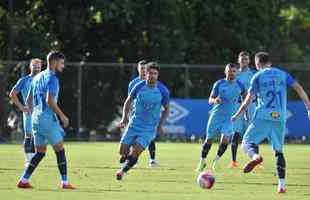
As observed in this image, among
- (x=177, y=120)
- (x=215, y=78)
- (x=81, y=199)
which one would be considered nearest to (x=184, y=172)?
(x=81, y=199)

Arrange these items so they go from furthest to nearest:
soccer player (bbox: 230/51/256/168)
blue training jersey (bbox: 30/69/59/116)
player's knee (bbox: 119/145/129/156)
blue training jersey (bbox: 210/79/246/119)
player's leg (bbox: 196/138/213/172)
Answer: soccer player (bbox: 230/51/256/168) → blue training jersey (bbox: 210/79/246/119) → player's leg (bbox: 196/138/213/172) → player's knee (bbox: 119/145/129/156) → blue training jersey (bbox: 30/69/59/116)

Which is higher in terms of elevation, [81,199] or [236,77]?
[236,77]

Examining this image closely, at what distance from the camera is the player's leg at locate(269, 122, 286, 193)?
14.8 meters

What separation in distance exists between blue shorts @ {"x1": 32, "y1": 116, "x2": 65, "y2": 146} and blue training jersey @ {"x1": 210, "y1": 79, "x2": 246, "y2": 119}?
570 cm

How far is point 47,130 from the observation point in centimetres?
1495

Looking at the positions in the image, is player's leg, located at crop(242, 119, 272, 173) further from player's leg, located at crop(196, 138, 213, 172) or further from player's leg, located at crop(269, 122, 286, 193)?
player's leg, located at crop(196, 138, 213, 172)

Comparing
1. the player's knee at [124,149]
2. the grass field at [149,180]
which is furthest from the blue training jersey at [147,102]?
the grass field at [149,180]

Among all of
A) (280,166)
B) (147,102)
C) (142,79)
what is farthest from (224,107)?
(280,166)

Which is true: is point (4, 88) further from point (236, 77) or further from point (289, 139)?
point (236, 77)

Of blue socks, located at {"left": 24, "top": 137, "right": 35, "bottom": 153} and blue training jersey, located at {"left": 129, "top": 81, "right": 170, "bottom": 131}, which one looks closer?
blue training jersey, located at {"left": 129, "top": 81, "right": 170, "bottom": 131}

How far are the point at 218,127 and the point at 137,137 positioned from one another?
3.40 metres

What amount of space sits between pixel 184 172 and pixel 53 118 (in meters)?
4.70

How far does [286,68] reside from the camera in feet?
125

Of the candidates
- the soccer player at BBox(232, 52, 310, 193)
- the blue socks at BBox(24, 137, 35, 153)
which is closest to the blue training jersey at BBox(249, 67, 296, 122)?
the soccer player at BBox(232, 52, 310, 193)
